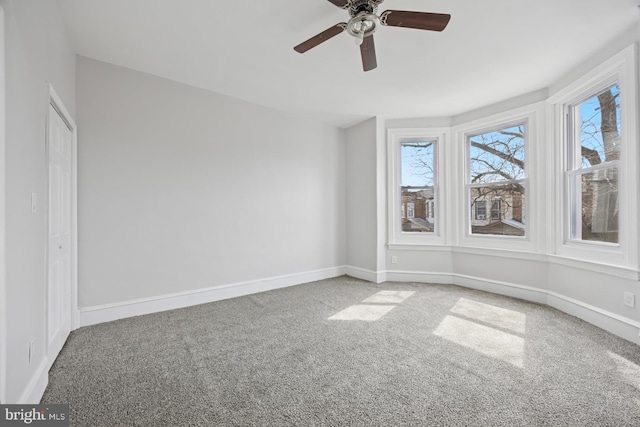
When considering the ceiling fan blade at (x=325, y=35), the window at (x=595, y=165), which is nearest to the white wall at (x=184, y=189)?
the ceiling fan blade at (x=325, y=35)

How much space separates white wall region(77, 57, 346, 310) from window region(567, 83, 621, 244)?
10.6ft

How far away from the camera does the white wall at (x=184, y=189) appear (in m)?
2.86

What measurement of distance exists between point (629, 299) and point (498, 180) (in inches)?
76.2

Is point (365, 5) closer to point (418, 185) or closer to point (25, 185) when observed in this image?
point (25, 185)

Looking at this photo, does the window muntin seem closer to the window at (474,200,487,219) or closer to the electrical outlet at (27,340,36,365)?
the window at (474,200,487,219)

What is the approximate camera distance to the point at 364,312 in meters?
3.17

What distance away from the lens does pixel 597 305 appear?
274 centimetres

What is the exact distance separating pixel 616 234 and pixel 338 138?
3696mm

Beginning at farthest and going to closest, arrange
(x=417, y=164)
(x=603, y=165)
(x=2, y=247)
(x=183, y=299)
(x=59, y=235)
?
(x=417, y=164) → (x=183, y=299) → (x=603, y=165) → (x=59, y=235) → (x=2, y=247)

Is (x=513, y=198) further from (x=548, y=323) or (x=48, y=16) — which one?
(x=48, y=16)

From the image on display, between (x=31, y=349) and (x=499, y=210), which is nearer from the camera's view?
(x=31, y=349)

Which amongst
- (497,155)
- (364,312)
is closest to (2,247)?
(364,312)

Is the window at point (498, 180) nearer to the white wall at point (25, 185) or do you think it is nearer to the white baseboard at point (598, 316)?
the white baseboard at point (598, 316)

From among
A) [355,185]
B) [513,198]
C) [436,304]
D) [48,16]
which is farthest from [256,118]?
[513,198]
